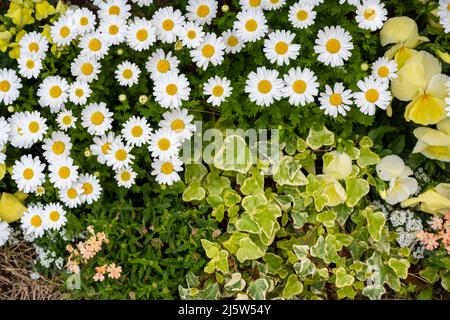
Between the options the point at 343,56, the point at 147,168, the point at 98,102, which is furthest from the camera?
the point at 147,168

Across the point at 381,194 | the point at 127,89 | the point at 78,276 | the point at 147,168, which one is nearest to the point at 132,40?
the point at 127,89

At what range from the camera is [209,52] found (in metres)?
2.43

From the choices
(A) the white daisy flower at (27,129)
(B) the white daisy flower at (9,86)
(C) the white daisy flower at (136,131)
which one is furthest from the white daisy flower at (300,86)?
(B) the white daisy flower at (9,86)

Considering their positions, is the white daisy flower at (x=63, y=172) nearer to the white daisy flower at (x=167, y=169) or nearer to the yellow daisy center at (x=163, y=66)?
the white daisy flower at (x=167, y=169)

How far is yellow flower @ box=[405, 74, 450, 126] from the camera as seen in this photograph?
95.6 inches

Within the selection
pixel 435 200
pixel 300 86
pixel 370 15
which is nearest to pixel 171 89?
pixel 300 86

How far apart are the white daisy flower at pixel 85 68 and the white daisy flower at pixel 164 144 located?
37 centimetres

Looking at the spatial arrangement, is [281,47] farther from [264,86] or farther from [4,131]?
[4,131]

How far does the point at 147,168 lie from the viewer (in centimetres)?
270

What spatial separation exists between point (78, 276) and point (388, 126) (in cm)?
157

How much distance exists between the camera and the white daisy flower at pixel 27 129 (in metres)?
2.46

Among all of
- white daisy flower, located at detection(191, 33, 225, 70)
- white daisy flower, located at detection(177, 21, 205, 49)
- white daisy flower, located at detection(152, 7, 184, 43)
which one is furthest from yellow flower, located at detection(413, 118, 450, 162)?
white daisy flower, located at detection(152, 7, 184, 43)

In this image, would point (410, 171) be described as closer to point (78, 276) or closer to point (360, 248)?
point (360, 248)

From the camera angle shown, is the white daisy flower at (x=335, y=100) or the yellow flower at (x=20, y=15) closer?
the white daisy flower at (x=335, y=100)
